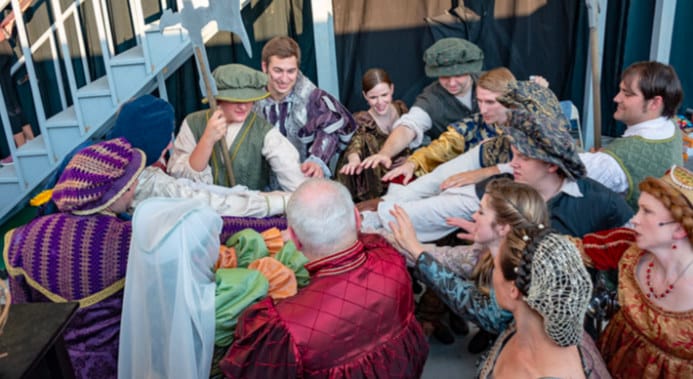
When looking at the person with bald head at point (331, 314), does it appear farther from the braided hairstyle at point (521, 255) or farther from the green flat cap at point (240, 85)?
the green flat cap at point (240, 85)

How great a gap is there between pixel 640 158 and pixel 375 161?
1210 millimetres

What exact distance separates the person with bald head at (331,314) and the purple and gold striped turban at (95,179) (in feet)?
1.88

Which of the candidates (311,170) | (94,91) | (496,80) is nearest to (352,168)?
(311,170)

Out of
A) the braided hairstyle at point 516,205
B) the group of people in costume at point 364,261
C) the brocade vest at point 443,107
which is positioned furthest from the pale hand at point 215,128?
the brocade vest at point 443,107

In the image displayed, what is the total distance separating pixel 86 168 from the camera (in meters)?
1.68

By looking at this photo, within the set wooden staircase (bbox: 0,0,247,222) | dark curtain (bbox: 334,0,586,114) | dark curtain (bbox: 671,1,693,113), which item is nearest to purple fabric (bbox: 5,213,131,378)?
wooden staircase (bbox: 0,0,247,222)

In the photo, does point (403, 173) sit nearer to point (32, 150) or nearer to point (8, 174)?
point (32, 150)

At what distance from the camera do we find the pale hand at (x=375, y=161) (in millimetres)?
2880

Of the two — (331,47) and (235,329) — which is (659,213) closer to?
(235,329)

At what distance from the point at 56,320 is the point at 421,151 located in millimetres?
1950

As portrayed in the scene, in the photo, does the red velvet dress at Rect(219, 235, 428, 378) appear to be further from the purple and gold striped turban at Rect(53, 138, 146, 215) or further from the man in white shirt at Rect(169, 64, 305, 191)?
the man in white shirt at Rect(169, 64, 305, 191)

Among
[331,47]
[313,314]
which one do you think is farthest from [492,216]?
[331,47]

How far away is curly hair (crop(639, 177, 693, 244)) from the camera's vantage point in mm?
1552

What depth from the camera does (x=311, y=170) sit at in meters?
2.76
